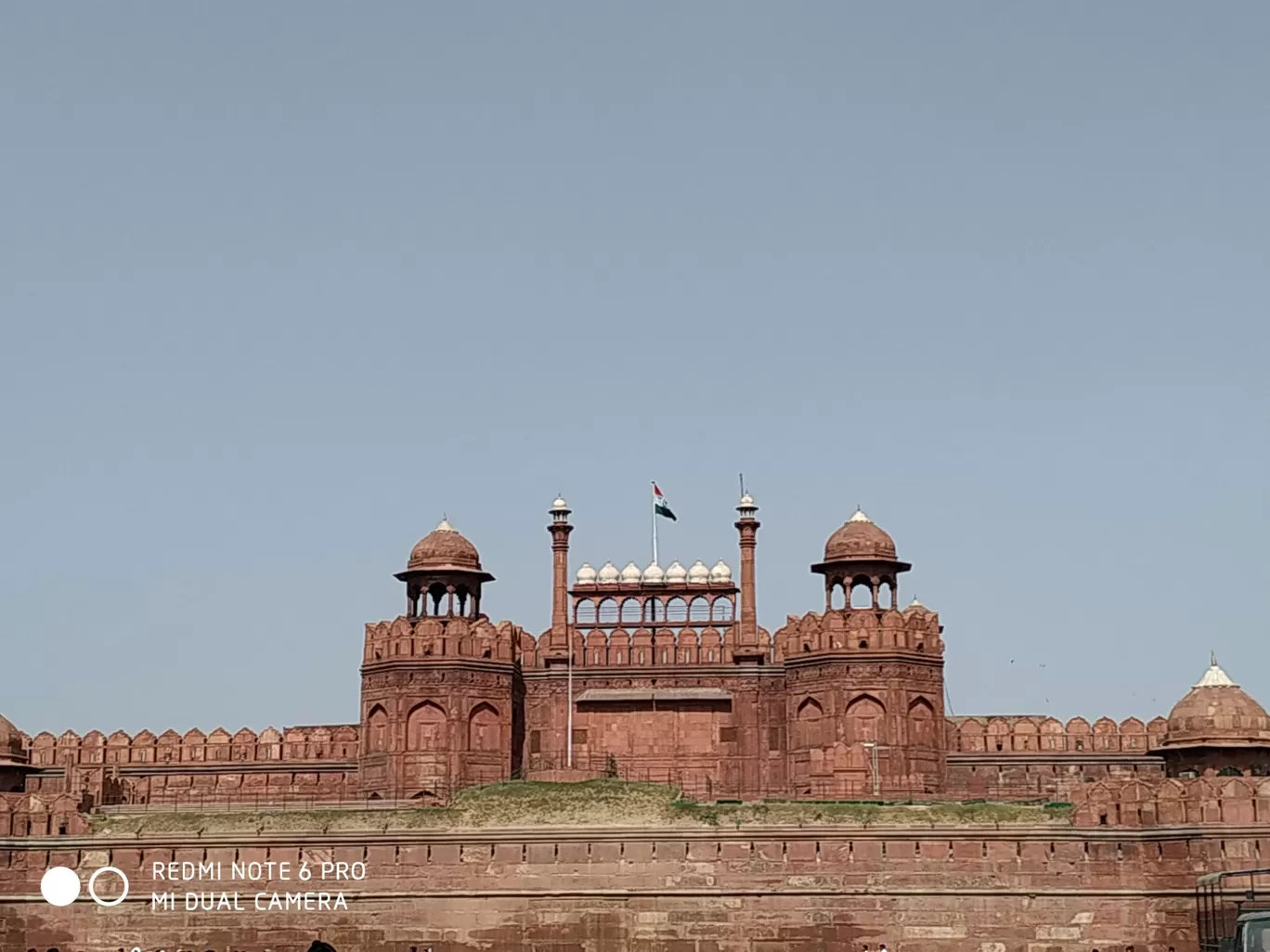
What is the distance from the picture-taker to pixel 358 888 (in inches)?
1757

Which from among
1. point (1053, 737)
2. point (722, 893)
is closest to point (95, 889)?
point (722, 893)

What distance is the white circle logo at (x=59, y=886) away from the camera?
1799 inches

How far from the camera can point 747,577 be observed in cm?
5234

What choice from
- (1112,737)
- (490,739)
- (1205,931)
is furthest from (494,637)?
(1205,931)

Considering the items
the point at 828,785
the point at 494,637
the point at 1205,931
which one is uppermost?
the point at 494,637

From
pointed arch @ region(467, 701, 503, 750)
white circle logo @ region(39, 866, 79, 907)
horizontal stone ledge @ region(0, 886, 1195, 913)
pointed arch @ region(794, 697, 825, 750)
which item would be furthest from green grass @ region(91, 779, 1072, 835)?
pointed arch @ region(794, 697, 825, 750)

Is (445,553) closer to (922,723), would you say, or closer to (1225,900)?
(922,723)

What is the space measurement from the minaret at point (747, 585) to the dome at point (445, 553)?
7.48 meters

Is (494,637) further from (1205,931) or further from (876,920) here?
(1205,931)

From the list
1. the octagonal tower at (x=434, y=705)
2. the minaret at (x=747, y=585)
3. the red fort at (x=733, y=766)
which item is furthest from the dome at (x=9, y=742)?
the minaret at (x=747, y=585)

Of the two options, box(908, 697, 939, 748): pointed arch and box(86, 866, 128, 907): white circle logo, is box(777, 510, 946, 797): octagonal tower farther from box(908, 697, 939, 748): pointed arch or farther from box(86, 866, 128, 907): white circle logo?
box(86, 866, 128, 907): white circle logo

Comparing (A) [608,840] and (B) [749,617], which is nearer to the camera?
(A) [608,840]

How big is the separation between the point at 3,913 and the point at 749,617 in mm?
20747

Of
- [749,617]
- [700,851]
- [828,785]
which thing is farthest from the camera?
[749,617]
